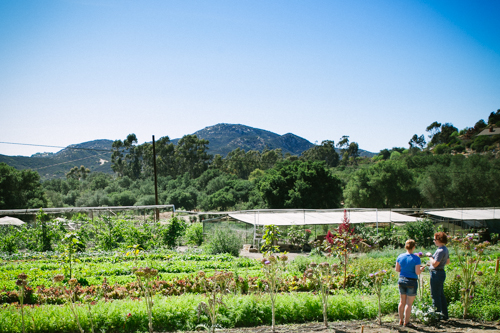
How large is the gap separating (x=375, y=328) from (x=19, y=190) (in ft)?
162

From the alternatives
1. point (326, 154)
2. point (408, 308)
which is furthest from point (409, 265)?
point (326, 154)

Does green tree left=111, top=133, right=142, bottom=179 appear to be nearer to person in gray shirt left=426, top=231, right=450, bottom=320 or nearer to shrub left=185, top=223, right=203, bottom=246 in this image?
shrub left=185, top=223, right=203, bottom=246

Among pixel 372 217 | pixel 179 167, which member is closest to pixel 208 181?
pixel 179 167

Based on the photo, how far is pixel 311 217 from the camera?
1925cm

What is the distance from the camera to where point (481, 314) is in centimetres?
593

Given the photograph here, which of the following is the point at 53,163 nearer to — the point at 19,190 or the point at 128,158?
the point at 128,158

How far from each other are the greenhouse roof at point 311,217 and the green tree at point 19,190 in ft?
113

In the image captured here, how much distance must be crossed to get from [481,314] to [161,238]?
1348 centimetres

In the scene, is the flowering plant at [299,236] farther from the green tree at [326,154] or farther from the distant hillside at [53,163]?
the green tree at [326,154]

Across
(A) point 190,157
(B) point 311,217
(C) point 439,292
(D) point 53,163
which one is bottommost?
(B) point 311,217

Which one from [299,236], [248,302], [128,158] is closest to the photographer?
[248,302]

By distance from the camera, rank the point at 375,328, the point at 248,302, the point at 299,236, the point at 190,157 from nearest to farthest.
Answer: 1. the point at 375,328
2. the point at 248,302
3. the point at 299,236
4. the point at 190,157

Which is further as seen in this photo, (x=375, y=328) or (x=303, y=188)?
(x=303, y=188)

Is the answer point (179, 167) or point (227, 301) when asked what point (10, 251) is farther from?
point (179, 167)
